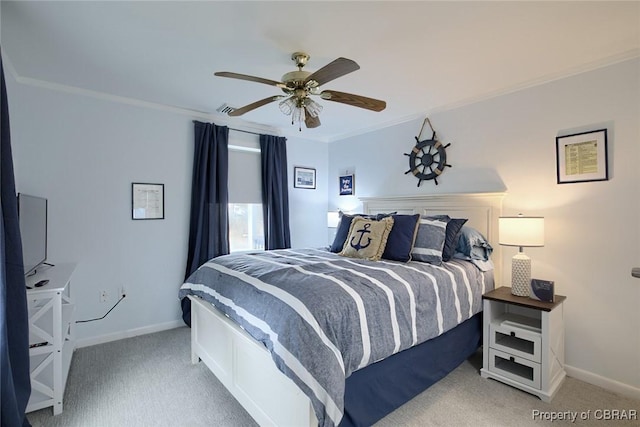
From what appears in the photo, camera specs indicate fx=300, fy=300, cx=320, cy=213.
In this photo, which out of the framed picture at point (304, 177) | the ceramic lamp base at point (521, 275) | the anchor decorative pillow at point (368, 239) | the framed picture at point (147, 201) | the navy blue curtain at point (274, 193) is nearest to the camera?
the ceramic lamp base at point (521, 275)

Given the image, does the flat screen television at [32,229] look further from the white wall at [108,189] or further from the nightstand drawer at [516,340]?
the nightstand drawer at [516,340]

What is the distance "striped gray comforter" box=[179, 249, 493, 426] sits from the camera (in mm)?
1418

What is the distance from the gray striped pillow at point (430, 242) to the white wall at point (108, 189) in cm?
259

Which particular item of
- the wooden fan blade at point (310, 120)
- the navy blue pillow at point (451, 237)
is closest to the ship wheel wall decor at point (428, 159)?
the navy blue pillow at point (451, 237)

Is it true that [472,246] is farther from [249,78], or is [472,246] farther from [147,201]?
[147,201]

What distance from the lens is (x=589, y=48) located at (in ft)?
6.94

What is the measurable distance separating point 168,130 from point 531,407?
13.4 feet

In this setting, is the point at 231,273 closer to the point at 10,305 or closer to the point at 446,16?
the point at 10,305

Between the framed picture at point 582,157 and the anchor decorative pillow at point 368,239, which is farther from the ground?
the framed picture at point 582,157

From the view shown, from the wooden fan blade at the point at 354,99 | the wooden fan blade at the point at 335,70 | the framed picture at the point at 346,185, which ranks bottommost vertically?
the framed picture at the point at 346,185

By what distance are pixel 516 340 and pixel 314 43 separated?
2744 mm

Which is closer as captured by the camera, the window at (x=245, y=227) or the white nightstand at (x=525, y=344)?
the white nightstand at (x=525, y=344)

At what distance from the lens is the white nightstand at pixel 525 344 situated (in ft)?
6.93

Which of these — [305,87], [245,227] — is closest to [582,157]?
[305,87]
